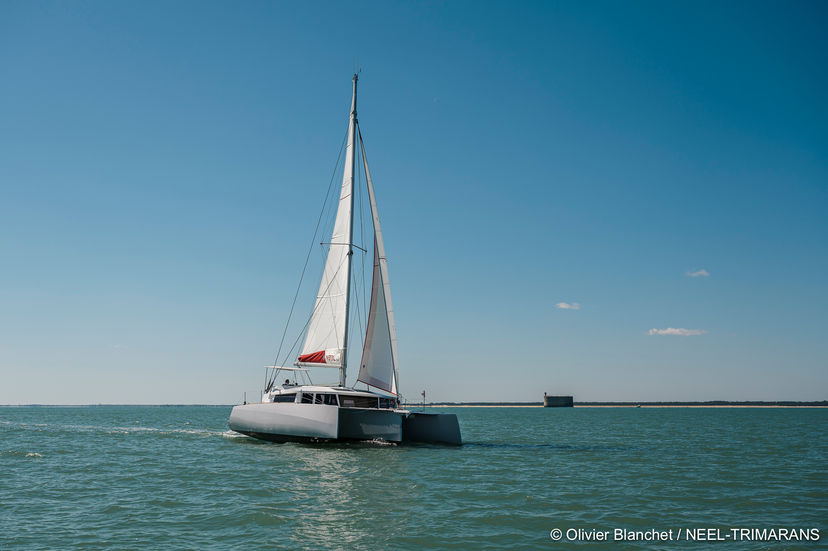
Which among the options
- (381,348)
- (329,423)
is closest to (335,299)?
(381,348)

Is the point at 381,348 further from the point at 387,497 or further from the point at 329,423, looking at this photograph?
the point at 387,497

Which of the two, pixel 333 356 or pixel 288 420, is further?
pixel 333 356

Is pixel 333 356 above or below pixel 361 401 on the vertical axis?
above

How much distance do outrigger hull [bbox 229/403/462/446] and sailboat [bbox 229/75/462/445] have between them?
0.13 ft

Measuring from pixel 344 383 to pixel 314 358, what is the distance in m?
2.12

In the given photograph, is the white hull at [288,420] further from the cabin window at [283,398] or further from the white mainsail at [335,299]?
the white mainsail at [335,299]

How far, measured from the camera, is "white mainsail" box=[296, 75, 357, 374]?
26609 mm

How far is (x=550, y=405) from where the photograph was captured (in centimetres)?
15062

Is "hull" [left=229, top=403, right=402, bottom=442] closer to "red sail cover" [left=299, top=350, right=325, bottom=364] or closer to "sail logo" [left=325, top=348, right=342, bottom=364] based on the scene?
"red sail cover" [left=299, top=350, right=325, bottom=364]

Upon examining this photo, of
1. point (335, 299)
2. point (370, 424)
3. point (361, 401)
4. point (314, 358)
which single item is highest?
point (335, 299)

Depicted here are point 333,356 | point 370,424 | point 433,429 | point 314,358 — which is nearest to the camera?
point 370,424

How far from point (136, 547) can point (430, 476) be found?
9.36m

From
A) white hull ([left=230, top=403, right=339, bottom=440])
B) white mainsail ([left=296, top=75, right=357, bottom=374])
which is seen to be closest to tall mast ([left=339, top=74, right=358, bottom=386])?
white mainsail ([left=296, top=75, right=357, bottom=374])

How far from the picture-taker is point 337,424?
22.5 meters
